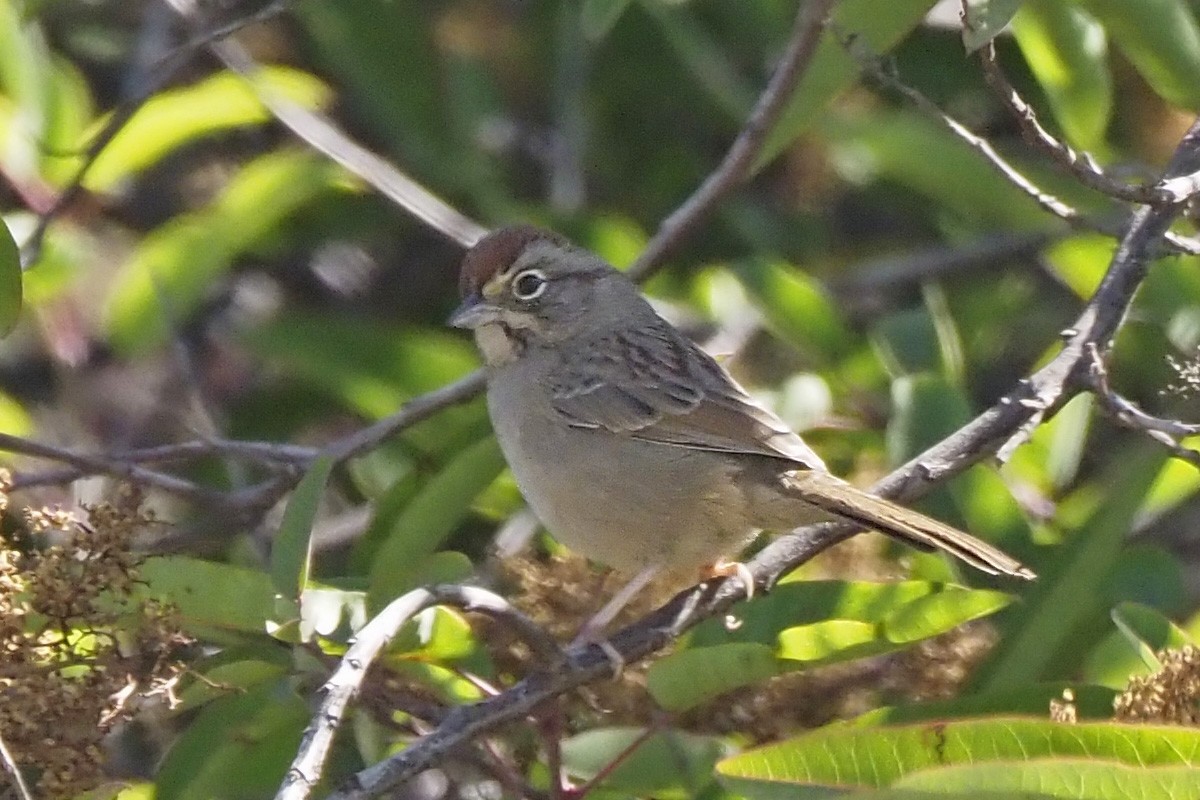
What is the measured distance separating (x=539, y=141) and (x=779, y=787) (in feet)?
11.0

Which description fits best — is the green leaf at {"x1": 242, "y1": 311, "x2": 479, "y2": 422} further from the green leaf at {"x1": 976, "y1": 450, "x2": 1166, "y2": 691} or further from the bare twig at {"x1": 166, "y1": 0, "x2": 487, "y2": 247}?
the green leaf at {"x1": 976, "y1": 450, "x2": 1166, "y2": 691}

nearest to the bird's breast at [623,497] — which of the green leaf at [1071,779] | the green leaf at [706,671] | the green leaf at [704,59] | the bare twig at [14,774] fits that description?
the green leaf at [706,671]

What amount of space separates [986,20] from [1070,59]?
1.02 m

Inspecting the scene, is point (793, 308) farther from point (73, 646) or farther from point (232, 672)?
point (73, 646)

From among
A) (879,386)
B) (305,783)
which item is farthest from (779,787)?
(879,386)

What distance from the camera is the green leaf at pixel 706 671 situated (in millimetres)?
2656

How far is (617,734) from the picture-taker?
295 cm

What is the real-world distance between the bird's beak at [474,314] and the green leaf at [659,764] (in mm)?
1228

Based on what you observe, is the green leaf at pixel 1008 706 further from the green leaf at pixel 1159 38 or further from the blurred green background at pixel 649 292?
the green leaf at pixel 1159 38

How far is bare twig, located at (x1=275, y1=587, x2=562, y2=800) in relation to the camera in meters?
2.13

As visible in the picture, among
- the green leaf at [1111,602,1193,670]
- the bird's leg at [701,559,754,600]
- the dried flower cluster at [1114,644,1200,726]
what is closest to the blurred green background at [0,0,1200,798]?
the green leaf at [1111,602,1193,670]

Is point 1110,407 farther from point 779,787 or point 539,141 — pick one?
point 539,141

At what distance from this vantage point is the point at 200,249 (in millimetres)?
4113

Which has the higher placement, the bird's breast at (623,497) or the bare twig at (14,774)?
the bird's breast at (623,497)
